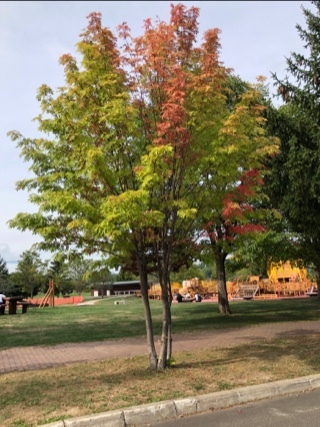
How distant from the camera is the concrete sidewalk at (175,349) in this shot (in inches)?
Answer: 211

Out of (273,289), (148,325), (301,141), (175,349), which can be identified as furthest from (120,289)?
(148,325)

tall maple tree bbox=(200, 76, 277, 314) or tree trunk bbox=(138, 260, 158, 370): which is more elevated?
tall maple tree bbox=(200, 76, 277, 314)

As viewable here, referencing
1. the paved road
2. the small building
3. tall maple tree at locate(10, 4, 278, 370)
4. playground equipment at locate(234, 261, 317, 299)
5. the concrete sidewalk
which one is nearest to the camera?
the paved road

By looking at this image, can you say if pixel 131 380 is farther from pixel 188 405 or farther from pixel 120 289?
pixel 120 289

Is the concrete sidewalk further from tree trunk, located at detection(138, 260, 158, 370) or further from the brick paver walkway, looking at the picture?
tree trunk, located at detection(138, 260, 158, 370)

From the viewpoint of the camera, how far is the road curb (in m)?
5.20

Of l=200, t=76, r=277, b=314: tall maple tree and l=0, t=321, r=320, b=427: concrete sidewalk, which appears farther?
l=200, t=76, r=277, b=314: tall maple tree

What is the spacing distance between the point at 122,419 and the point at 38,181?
3.97 metres

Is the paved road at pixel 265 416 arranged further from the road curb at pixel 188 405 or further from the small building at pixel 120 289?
the small building at pixel 120 289

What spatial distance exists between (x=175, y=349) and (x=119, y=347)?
4.92ft

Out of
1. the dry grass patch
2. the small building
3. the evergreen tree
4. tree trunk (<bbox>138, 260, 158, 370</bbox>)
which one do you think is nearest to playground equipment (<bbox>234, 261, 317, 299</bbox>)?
the evergreen tree

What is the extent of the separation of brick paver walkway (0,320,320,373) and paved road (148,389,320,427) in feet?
13.1

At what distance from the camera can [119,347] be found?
10570 mm

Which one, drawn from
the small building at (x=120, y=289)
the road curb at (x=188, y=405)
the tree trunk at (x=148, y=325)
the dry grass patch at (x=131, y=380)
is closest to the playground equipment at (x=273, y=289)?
the dry grass patch at (x=131, y=380)
